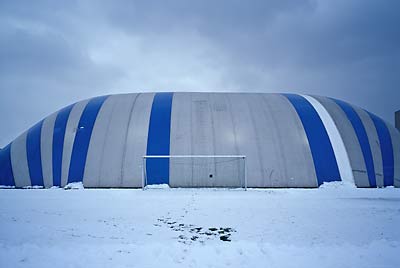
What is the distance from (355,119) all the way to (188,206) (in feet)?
61.4

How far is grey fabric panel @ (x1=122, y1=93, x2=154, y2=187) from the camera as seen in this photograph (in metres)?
21.2

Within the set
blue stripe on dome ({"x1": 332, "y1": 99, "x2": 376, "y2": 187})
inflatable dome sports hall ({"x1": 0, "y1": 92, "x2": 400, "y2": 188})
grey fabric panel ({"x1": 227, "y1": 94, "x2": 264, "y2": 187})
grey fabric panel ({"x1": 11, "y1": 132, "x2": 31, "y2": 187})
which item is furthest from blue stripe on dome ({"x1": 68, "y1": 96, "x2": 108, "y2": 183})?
blue stripe on dome ({"x1": 332, "y1": 99, "x2": 376, "y2": 187})

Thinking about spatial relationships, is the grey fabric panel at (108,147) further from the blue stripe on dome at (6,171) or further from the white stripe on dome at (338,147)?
the white stripe on dome at (338,147)

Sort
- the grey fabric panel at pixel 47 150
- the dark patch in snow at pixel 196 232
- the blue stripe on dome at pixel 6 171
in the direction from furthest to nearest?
the blue stripe on dome at pixel 6 171 → the grey fabric panel at pixel 47 150 → the dark patch in snow at pixel 196 232

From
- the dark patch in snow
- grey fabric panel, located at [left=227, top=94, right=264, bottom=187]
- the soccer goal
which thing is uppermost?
grey fabric panel, located at [left=227, top=94, right=264, bottom=187]

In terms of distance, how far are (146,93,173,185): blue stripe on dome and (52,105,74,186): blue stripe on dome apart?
6.96m

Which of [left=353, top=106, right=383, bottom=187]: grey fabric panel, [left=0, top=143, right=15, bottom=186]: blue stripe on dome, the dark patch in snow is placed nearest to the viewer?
the dark patch in snow

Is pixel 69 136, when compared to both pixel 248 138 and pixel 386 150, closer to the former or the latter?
pixel 248 138

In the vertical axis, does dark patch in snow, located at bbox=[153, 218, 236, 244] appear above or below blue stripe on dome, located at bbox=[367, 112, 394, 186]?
below

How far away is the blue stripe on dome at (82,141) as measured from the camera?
2162cm

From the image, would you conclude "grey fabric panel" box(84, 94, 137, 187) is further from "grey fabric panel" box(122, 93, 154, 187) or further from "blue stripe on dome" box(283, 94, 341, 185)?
"blue stripe on dome" box(283, 94, 341, 185)

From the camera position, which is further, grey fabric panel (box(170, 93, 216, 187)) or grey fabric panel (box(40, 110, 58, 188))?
grey fabric panel (box(40, 110, 58, 188))

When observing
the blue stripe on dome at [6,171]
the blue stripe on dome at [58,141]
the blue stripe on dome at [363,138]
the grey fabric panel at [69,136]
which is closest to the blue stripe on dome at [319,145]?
the blue stripe on dome at [363,138]

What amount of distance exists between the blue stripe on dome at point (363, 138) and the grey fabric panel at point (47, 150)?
2450 cm
